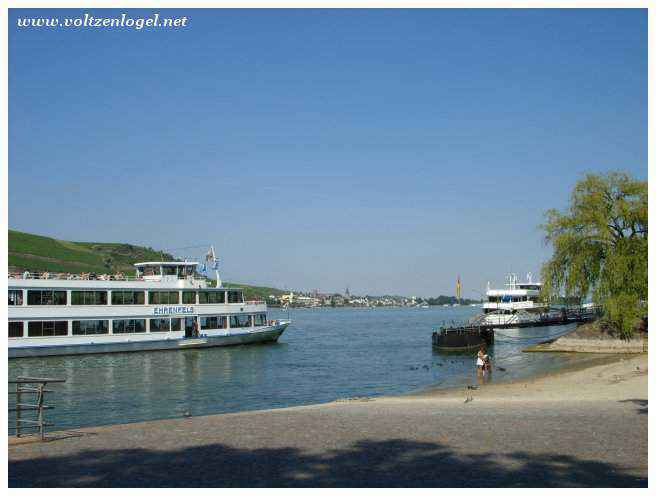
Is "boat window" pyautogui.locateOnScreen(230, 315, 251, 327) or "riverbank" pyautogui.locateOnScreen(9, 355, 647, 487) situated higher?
"riverbank" pyautogui.locateOnScreen(9, 355, 647, 487)

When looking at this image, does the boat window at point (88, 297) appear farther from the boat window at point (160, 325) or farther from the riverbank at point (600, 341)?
the riverbank at point (600, 341)

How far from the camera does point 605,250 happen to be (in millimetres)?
46125

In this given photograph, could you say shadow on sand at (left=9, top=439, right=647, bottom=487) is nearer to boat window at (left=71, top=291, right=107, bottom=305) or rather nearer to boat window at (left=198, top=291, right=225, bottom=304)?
boat window at (left=71, top=291, right=107, bottom=305)

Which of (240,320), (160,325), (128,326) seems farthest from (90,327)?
(240,320)

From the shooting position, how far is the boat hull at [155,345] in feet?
168

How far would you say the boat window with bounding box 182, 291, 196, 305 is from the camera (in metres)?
60.1

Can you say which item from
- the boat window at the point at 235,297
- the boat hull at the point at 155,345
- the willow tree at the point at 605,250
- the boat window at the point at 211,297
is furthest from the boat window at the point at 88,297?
the willow tree at the point at 605,250

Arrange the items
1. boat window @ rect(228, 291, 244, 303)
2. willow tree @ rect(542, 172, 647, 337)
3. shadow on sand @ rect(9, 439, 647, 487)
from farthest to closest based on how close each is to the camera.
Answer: boat window @ rect(228, 291, 244, 303) → willow tree @ rect(542, 172, 647, 337) → shadow on sand @ rect(9, 439, 647, 487)

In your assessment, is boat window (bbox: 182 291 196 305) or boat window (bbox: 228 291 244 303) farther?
boat window (bbox: 228 291 244 303)

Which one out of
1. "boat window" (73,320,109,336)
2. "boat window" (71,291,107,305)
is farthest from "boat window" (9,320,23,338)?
"boat window" (71,291,107,305)

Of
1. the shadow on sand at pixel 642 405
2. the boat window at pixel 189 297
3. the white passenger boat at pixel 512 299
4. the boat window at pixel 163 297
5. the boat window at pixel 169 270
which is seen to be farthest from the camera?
the white passenger boat at pixel 512 299

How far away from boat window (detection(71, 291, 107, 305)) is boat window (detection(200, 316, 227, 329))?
30.1ft

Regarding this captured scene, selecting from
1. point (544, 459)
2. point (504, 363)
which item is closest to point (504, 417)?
point (544, 459)

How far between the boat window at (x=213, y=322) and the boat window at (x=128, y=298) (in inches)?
235
